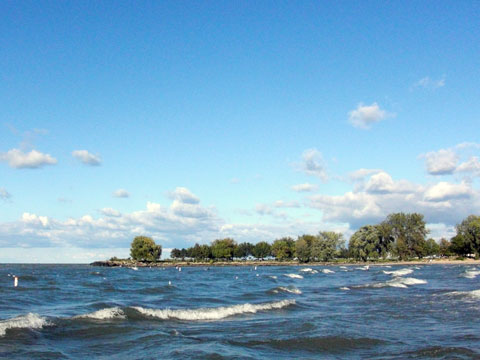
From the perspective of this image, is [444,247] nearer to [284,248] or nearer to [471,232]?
[471,232]

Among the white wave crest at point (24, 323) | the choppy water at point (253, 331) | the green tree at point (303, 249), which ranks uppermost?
the green tree at point (303, 249)

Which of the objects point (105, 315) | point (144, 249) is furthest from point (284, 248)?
point (105, 315)

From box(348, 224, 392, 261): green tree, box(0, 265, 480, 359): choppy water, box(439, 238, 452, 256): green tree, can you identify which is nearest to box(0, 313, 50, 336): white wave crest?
box(0, 265, 480, 359): choppy water

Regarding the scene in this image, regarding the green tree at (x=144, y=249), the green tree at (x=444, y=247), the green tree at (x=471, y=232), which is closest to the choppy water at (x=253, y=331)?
the green tree at (x=471, y=232)

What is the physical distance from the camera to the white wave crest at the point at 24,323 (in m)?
17.0

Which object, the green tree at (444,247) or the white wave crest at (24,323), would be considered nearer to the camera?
the white wave crest at (24,323)

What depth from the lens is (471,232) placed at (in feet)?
425

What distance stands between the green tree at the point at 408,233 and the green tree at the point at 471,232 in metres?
10.0

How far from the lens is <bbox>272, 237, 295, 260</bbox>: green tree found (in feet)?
629

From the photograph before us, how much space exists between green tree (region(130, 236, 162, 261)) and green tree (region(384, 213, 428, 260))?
303 feet

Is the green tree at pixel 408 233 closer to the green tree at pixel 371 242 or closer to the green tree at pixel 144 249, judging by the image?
the green tree at pixel 371 242

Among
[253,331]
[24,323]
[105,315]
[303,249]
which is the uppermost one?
[303,249]

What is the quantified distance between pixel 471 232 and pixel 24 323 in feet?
439

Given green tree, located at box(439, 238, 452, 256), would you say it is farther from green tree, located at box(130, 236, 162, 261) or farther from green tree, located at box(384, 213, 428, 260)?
green tree, located at box(130, 236, 162, 261)
